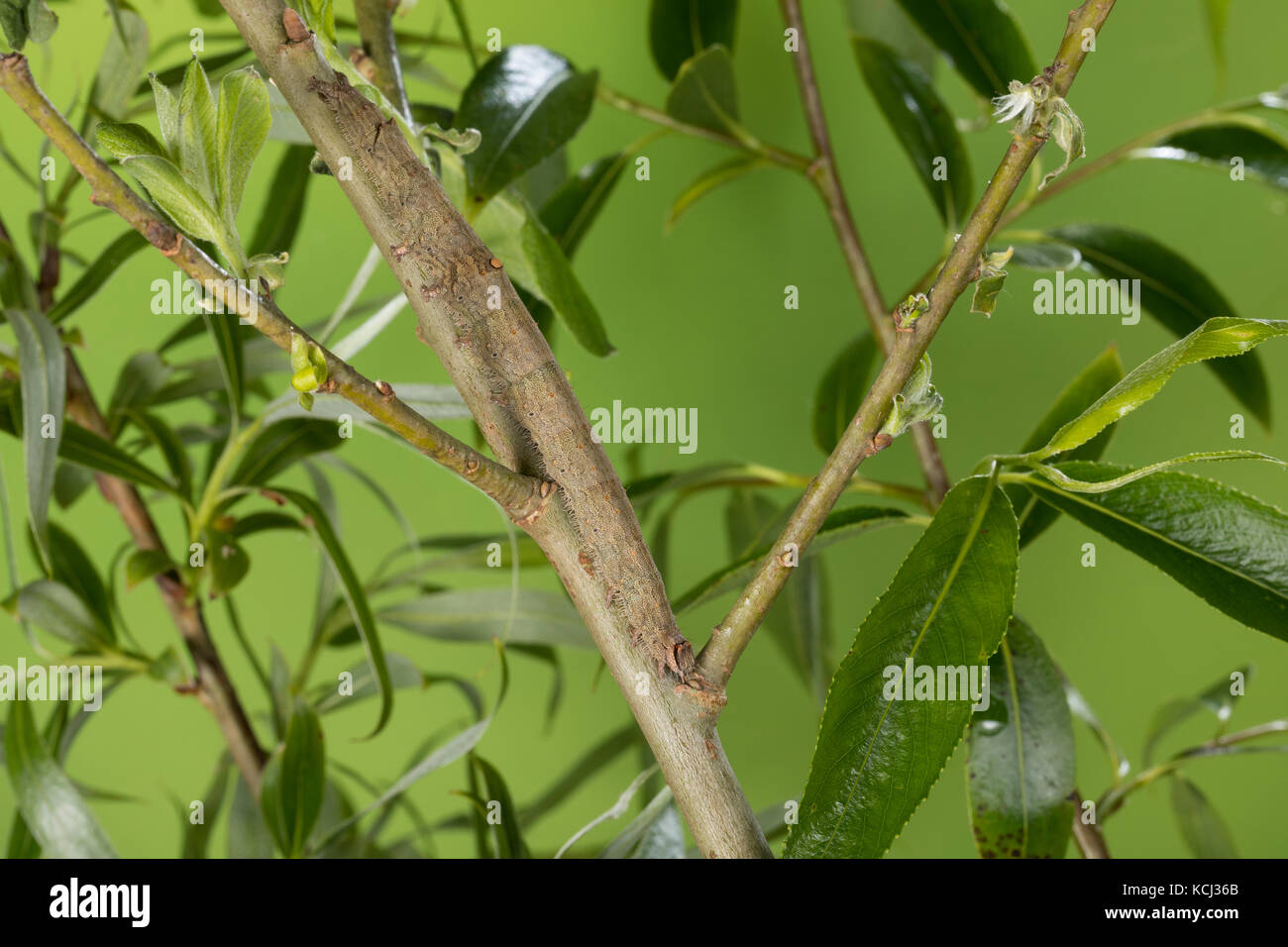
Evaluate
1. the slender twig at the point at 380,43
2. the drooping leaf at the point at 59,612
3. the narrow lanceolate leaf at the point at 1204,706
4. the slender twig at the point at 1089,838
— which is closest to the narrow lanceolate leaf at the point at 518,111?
the slender twig at the point at 380,43

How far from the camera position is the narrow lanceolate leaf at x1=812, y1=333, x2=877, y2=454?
0.77m

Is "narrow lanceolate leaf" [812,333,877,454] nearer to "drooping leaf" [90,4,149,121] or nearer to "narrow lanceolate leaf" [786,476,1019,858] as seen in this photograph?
"narrow lanceolate leaf" [786,476,1019,858]

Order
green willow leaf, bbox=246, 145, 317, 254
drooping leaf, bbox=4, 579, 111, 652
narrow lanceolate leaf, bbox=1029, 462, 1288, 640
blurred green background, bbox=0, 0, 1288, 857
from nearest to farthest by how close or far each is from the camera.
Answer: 1. narrow lanceolate leaf, bbox=1029, 462, 1288, 640
2. drooping leaf, bbox=4, 579, 111, 652
3. green willow leaf, bbox=246, 145, 317, 254
4. blurred green background, bbox=0, 0, 1288, 857

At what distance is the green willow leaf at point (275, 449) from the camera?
624 millimetres

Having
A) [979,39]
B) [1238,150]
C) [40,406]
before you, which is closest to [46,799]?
[40,406]

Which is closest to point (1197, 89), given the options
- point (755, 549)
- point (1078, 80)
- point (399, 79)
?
point (1078, 80)

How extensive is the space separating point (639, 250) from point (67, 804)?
83 cm

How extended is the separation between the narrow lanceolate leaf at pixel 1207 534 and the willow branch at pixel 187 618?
53cm

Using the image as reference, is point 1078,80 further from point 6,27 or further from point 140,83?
point 6,27

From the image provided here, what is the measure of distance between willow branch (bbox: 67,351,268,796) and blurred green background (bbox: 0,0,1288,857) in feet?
1.35

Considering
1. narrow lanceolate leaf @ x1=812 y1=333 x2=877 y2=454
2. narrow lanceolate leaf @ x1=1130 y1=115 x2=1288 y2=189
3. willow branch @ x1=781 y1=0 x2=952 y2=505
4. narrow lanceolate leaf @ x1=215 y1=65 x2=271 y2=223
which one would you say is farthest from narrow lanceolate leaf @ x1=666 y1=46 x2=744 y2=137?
narrow lanceolate leaf @ x1=215 y1=65 x2=271 y2=223

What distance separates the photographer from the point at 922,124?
69cm

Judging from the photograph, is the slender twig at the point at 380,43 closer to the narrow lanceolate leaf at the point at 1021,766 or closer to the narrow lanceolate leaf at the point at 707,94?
the narrow lanceolate leaf at the point at 707,94
